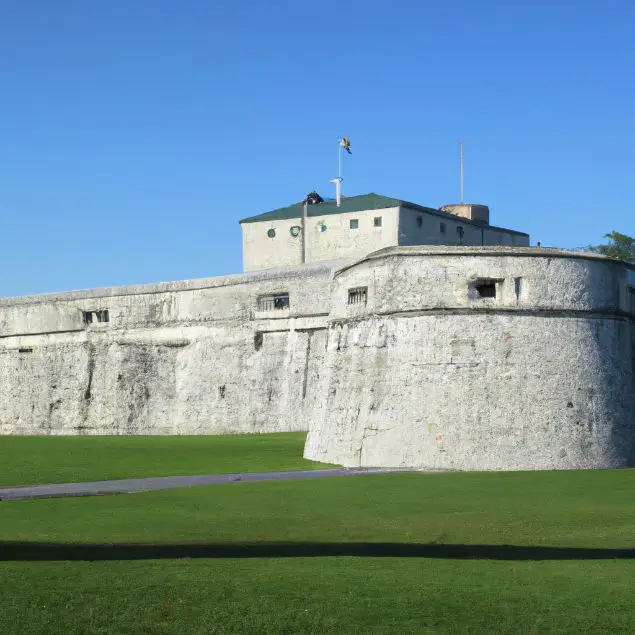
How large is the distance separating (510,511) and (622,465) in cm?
957

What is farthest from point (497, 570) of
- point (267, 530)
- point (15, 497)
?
point (15, 497)

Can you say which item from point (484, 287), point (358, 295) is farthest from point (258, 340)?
point (484, 287)

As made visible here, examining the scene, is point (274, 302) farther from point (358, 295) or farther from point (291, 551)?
point (291, 551)

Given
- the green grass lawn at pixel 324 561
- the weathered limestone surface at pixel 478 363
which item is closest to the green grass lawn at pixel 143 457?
the weathered limestone surface at pixel 478 363

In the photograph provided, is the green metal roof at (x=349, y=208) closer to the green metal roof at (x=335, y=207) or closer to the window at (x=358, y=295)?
the green metal roof at (x=335, y=207)

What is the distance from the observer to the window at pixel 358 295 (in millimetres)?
27566

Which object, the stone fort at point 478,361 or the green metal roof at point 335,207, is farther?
the green metal roof at point 335,207

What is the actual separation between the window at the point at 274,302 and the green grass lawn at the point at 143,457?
17.9 ft

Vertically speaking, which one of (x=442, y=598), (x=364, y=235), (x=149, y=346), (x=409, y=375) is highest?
(x=364, y=235)

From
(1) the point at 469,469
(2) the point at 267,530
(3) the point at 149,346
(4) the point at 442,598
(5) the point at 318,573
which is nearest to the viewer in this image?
(4) the point at 442,598

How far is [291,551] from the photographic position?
43.6 ft

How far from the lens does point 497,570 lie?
1181 cm

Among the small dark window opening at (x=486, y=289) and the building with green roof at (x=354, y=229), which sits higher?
the building with green roof at (x=354, y=229)

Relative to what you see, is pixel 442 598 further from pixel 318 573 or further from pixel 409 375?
pixel 409 375
